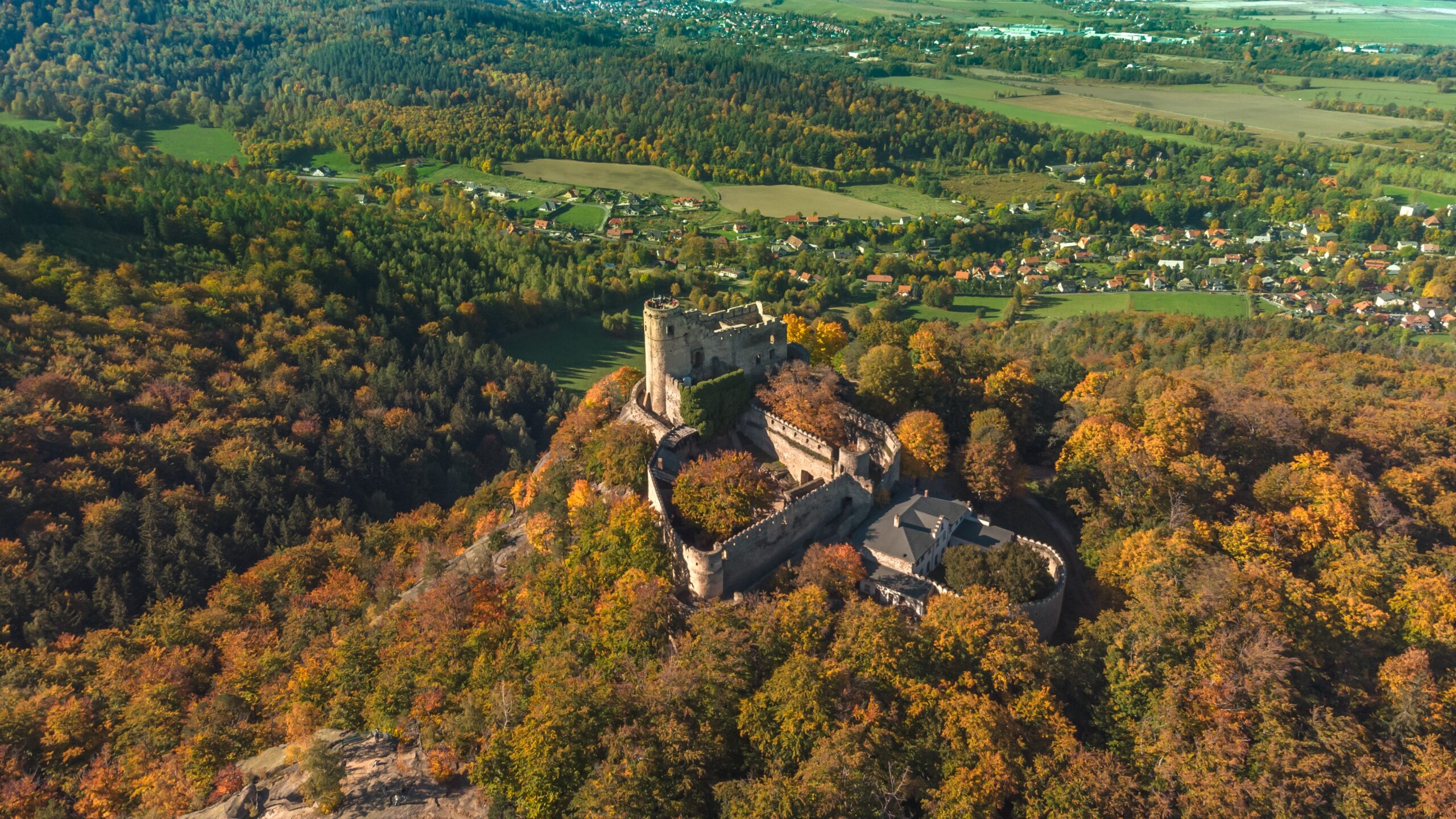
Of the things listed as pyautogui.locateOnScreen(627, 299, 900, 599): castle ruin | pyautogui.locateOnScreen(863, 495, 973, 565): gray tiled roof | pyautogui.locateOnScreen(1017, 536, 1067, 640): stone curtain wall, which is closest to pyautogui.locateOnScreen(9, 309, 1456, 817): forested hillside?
pyautogui.locateOnScreen(627, 299, 900, 599): castle ruin

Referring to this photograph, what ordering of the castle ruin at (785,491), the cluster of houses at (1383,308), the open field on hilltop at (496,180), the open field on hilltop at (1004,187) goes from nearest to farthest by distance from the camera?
the castle ruin at (785,491) < the cluster of houses at (1383,308) < the open field on hilltop at (496,180) < the open field on hilltop at (1004,187)

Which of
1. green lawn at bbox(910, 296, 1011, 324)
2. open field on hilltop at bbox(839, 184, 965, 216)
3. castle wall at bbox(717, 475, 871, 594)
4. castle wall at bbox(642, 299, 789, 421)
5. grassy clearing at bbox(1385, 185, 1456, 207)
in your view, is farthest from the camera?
open field on hilltop at bbox(839, 184, 965, 216)

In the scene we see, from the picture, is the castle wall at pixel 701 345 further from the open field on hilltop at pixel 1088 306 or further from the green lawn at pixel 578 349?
the open field on hilltop at pixel 1088 306

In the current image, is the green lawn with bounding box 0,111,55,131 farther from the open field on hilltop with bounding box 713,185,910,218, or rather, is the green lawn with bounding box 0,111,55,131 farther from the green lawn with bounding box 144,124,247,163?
the open field on hilltop with bounding box 713,185,910,218

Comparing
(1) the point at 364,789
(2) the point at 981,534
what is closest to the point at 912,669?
(2) the point at 981,534

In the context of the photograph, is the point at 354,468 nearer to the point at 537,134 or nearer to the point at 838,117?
the point at 537,134

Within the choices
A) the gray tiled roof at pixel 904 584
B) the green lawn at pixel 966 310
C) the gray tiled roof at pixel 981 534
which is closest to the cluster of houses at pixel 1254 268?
the green lawn at pixel 966 310
